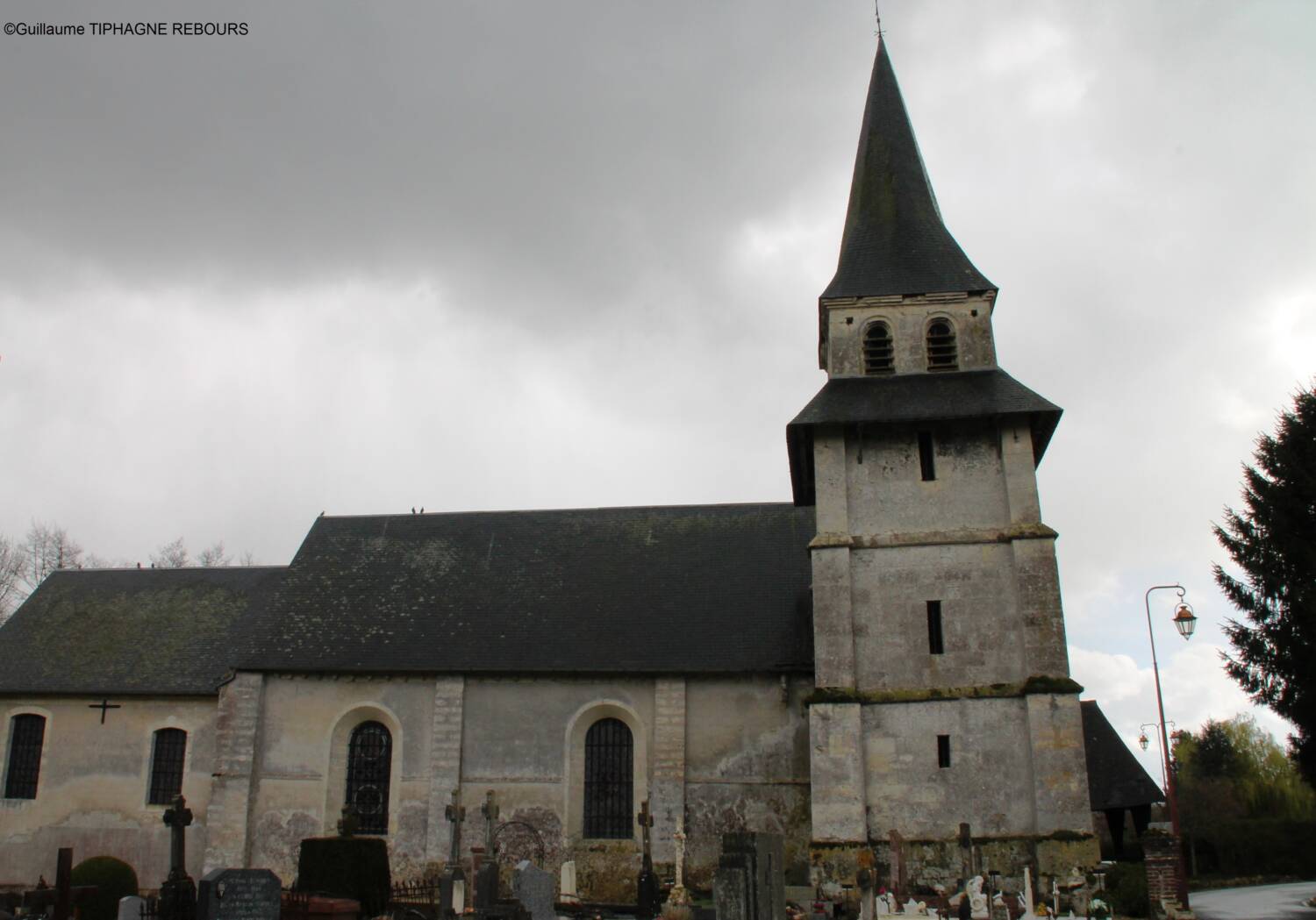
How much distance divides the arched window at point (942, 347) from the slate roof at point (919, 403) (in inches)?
11.2

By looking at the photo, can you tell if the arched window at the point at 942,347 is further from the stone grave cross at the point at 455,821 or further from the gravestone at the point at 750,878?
the stone grave cross at the point at 455,821

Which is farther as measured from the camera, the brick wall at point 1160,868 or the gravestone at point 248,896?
the brick wall at point 1160,868

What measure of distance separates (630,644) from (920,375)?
27.6 ft

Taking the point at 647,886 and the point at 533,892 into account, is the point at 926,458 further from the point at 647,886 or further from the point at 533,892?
the point at 533,892

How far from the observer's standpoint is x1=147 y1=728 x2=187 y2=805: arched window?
938 inches

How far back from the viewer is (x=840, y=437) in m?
20.6

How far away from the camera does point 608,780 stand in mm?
22062

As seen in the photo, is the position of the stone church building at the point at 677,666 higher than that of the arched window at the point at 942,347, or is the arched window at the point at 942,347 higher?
the arched window at the point at 942,347

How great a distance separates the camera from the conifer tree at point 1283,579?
21938 millimetres

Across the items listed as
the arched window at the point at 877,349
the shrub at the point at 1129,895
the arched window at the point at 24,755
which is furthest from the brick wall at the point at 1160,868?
the arched window at the point at 24,755

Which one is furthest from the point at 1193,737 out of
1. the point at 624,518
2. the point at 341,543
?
the point at 341,543

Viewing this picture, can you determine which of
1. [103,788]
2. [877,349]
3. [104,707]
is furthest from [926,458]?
[103,788]

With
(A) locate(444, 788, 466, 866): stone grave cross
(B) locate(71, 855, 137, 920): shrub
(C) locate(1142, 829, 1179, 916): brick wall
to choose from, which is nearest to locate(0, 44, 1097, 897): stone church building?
(A) locate(444, 788, 466, 866): stone grave cross

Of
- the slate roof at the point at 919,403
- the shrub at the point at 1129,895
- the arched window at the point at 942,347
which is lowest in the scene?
the shrub at the point at 1129,895
